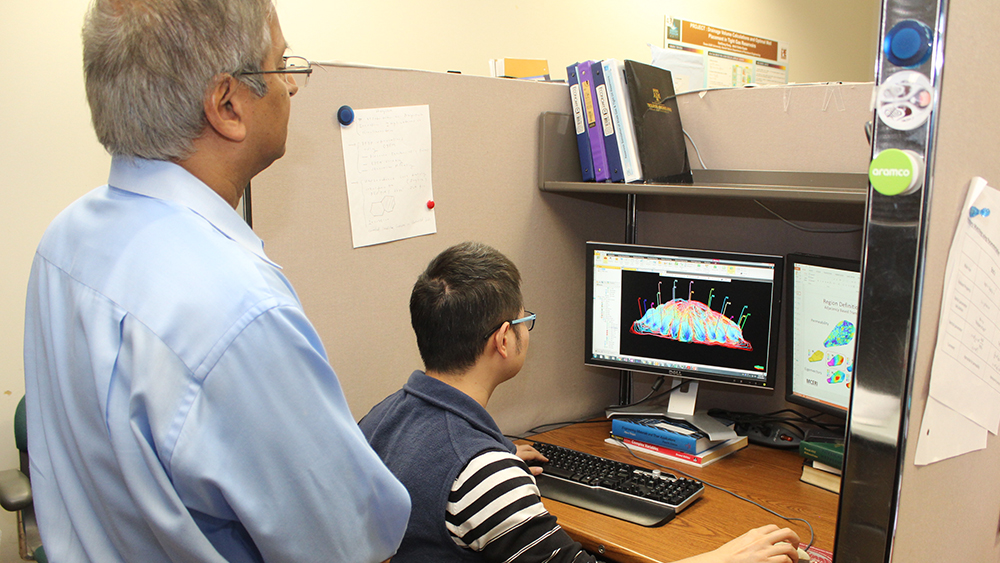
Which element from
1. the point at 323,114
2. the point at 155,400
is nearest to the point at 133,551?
the point at 155,400

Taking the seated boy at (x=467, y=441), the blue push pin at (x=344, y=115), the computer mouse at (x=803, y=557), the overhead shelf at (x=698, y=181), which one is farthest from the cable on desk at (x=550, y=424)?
the blue push pin at (x=344, y=115)

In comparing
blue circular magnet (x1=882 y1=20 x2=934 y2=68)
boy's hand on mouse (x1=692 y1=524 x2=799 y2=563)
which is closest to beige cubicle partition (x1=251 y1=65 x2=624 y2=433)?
boy's hand on mouse (x1=692 y1=524 x2=799 y2=563)

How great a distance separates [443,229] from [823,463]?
2.93ft

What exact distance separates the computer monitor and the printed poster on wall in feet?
6.65

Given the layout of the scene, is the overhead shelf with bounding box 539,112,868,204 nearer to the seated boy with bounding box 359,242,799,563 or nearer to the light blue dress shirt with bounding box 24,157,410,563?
the seated boy with bounding box 359,242,799,563

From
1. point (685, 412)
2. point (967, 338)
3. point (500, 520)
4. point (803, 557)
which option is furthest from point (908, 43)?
point (685, 412)

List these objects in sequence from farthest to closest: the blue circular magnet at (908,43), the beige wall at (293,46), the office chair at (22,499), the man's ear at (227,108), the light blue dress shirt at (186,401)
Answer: the beige wall at (293,46), the office chair at (22,499), the man's ear at (227,108), the light blue dress shirt at (186,401), the blue circular magnet at (908,43)

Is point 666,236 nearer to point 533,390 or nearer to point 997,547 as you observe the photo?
point 533,390

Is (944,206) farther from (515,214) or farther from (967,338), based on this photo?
(515,214)

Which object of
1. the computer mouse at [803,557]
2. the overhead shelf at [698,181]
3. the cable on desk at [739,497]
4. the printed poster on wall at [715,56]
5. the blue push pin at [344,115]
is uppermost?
the printed poster on wall at [715,56]

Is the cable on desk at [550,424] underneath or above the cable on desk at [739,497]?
underneath

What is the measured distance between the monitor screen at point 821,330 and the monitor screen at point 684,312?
41 millimetres

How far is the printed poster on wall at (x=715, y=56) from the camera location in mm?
3678

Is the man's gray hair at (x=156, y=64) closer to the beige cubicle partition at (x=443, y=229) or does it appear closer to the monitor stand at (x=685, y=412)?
the beige cubicle partition at (x=443, y=229)
